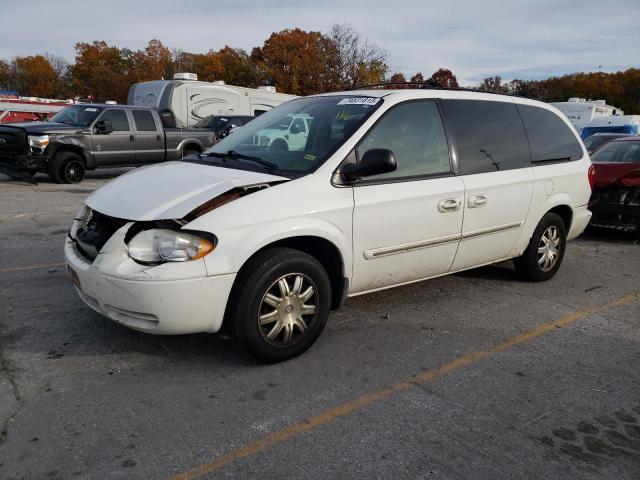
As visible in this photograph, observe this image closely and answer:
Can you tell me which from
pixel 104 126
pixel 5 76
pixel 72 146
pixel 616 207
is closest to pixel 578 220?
pixel 616 207

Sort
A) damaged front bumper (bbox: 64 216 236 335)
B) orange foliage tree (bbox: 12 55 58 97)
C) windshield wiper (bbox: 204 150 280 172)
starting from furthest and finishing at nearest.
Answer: orange foliage tree (bbox: 12 55 58 97)
windshield wiper (bbox: 204 150 280 172)
damaged front bumper (bbox: 64 216 236 335)

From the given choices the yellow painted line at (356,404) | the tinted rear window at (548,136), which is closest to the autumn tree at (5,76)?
the tinted rear window at (548,136)

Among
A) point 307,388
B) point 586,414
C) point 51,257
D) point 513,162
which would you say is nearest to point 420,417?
point 307,388

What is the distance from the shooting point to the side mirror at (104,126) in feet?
42.1

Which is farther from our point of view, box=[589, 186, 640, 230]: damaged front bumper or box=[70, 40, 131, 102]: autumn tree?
box=[70, 40, 131, 102]: autumn tree

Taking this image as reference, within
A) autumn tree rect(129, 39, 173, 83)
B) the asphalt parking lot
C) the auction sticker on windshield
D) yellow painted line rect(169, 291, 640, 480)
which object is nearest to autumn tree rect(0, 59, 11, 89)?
autumn tree rect(129, 39, 173, 83)

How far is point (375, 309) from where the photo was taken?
182 inches

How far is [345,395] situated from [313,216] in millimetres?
1115

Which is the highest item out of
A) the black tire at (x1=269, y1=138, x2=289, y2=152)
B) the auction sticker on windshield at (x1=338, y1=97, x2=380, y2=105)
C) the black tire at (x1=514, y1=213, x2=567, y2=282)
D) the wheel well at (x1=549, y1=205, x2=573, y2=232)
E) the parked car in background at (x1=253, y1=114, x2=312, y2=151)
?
the auction sticker on windshield at (x1=338, y1=97, x2=380, y2=105)

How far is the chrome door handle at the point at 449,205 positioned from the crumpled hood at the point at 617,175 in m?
4.45

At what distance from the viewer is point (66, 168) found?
1245 centimetres

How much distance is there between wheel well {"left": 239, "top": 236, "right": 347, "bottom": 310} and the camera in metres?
3.65

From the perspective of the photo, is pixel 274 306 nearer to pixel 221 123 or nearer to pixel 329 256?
pixel 329 256

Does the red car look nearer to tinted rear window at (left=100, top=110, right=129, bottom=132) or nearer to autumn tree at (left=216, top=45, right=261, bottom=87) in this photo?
tinted rear window at (left=100, top=110, right=129, bottom=132)
